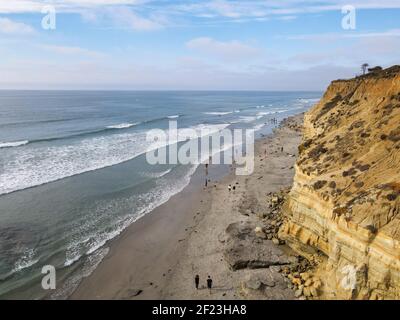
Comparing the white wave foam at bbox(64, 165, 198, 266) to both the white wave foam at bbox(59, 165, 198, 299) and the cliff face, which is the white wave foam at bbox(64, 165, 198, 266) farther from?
the cliff face

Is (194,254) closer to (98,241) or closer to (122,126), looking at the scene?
(98,241)

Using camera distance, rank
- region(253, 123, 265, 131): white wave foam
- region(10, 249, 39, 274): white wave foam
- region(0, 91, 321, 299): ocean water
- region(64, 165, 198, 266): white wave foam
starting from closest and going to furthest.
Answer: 1. region(10, 249, 39, 274): white wave foam
2. region(0, 91, 321, 299): ocean water
3. region(64, 165, 198, 266): white wave foam
4. region(253, 123, 265, 131): white wave foam

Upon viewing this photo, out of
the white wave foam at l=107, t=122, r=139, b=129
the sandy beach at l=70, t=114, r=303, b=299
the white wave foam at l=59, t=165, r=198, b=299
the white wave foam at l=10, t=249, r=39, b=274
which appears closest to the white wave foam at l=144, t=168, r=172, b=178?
the white wave foam at l=59, t=165, r=198, b=299

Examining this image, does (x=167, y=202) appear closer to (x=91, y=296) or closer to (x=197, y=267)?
(x=197, y=267)

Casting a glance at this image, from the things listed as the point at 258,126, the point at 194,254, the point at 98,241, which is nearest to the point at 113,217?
the point at 98,241

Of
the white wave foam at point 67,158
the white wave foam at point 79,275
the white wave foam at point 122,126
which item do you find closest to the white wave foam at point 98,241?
the white wave foam at point 79,275

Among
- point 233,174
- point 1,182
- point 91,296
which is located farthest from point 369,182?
point 1,182
